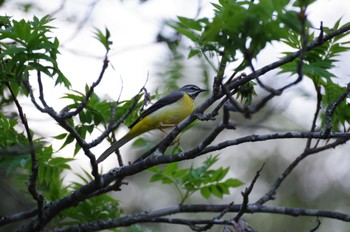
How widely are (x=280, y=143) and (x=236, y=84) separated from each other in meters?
10.1

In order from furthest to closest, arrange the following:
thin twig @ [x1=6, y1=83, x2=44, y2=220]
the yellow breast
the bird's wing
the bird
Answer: the bird's wing → the yellow breast → the bird → thin twig @ [x1=6, y1=83, x2=44, y2=220]

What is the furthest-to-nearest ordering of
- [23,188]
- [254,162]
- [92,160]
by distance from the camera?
[254,162]
[23,188]
[92,160]

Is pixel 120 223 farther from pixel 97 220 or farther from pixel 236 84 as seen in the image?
pixel 236 84

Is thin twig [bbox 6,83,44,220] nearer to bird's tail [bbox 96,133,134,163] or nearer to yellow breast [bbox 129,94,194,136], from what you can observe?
bird's tail [bbox 96,133,134,163]

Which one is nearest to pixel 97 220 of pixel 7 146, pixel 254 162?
pixel 7 146

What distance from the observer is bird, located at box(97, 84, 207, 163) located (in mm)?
6609

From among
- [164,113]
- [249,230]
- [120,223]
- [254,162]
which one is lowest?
[249,230]

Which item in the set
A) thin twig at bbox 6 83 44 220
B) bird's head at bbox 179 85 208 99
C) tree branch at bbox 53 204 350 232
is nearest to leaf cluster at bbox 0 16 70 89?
thin twig at bbox 6 83 44 220

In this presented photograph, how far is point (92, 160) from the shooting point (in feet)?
14.7

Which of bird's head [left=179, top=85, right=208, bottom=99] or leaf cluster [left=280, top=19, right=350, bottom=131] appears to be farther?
bird's head [left=179, top=85, right=208, bottom=99]

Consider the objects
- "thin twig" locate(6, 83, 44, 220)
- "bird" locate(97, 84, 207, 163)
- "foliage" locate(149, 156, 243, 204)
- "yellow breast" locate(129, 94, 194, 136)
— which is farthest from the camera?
"yellow breast" locate(129, 94, 194, 136)

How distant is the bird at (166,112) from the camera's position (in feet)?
21.7

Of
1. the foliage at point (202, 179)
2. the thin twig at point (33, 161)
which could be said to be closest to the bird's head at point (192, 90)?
the foliage at point (202, 179)

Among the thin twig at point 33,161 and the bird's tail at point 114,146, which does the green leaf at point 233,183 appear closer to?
the bird's tail at point 114,146
